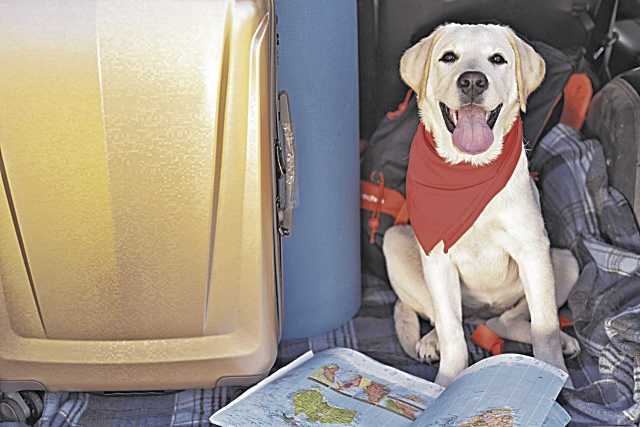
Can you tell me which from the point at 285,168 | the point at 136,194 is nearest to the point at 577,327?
the point at 285,168

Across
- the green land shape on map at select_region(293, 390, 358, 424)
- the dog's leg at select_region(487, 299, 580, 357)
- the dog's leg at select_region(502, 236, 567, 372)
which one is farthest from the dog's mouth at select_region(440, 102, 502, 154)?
the green land shape on map at select_region(293, 390, 358, 424)

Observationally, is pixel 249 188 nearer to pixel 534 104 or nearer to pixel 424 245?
pixel 424 245

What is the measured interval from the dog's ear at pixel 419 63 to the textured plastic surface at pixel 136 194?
11.5 inches

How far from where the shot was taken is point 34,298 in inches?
63.9

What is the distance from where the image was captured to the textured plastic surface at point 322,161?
1.78 m

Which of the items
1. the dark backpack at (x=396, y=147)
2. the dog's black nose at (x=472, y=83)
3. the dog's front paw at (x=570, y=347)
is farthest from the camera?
the dark backpack at (x=396, y=147)

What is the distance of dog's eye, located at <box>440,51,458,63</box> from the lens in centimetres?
165

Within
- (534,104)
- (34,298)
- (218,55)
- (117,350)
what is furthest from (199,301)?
(534,104)

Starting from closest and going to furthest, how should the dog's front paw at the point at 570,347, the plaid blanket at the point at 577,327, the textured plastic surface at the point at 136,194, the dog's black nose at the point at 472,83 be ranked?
the textured plastic surface at the point at 136,194 → the dog's black nose at the point at 472,83 → the plaid blanket at the point at 577,327 → the dog's front paw at the point at 570,347

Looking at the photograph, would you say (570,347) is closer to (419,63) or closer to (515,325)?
(515,325)

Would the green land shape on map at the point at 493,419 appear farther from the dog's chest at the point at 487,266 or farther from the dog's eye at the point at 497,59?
the dog's eye at the point at 497,59

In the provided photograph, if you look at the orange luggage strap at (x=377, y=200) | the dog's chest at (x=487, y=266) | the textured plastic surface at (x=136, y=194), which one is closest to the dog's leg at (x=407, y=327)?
the dog's chest at (x=487, y=266)

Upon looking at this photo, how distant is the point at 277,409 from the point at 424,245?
41 centimetres

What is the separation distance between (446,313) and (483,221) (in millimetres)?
189
